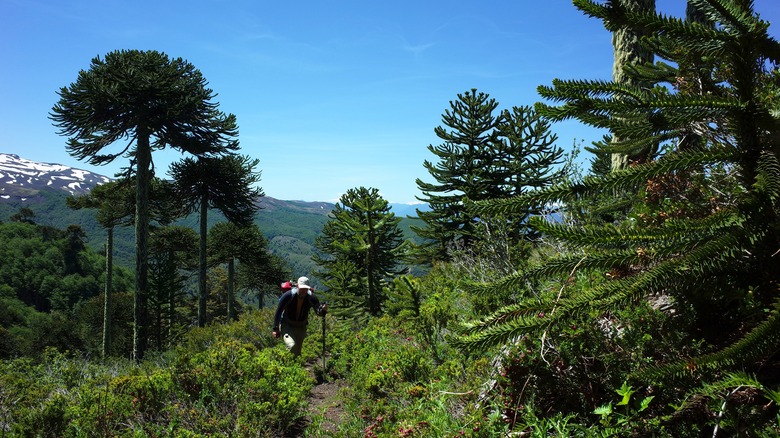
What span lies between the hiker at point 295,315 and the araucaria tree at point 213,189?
12940mm

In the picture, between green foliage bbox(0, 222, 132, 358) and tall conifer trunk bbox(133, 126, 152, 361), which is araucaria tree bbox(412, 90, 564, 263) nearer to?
tall conifer trunk bbox(133, 126, 152, 361)

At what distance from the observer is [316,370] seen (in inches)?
305

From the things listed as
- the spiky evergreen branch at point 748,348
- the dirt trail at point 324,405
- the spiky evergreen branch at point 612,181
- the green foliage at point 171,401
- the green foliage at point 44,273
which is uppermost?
the spiky evergreen branch at point 612,181

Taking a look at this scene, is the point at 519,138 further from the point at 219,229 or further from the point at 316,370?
the point at 219,229

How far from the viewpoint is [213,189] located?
19.4 metres

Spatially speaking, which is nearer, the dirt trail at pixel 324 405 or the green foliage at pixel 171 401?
the green foliage at pixel 171 401

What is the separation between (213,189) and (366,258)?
10.5m

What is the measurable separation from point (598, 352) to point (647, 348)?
0.84 feet

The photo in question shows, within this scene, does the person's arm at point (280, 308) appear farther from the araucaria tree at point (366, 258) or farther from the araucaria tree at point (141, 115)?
the araucaria tree at point (141, 115)

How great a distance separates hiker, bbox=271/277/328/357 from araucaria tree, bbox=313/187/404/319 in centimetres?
370

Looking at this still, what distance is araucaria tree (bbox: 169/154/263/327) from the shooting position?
739 inches

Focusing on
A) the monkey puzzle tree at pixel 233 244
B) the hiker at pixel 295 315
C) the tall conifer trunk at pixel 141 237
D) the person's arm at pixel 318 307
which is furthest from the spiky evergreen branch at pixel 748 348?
the monkey puzzle tree at pixel 233 244

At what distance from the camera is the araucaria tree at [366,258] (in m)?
11.9

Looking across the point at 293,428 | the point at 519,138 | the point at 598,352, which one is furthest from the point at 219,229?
the point at 598,352
